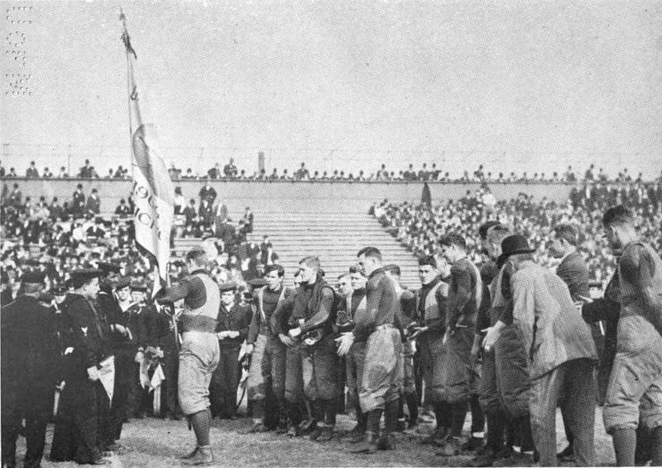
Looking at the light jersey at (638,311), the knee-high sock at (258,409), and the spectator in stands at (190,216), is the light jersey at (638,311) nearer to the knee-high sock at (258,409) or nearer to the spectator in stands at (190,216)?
the knee-high sock at (258,409)

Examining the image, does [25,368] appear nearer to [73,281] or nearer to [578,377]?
[73,281]

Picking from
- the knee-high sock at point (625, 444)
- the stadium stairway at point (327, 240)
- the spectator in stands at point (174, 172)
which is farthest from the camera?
the spectator in stands at point (174, 172)

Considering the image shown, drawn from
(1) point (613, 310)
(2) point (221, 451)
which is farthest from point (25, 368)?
(1) point (613, 310)

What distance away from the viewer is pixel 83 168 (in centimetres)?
3491

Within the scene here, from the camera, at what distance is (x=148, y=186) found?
26.9 ft

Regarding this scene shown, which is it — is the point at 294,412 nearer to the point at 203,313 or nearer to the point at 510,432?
the point at 203,313

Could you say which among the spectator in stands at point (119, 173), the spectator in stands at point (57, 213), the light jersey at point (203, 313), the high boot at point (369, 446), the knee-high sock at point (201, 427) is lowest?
the high boot at point (369, 446)

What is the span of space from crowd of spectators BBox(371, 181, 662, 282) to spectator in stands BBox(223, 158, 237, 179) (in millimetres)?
7771

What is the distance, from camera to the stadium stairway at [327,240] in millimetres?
29094

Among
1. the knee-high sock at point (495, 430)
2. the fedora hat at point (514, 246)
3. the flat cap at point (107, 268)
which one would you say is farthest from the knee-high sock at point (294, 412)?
the fedora hat at point (514, 246)

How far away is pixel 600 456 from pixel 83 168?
1261 inches

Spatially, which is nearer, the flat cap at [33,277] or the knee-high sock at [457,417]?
the flat cap at [33,277]

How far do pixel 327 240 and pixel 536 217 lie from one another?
11.9 meters

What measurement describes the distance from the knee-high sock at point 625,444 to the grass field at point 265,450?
5.10 feet
